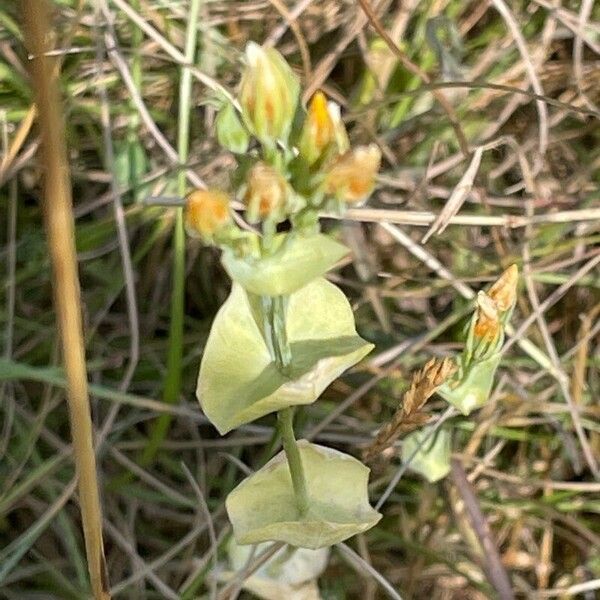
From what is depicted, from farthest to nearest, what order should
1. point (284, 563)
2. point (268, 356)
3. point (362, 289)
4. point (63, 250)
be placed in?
point (362, 289)
point (284, 563)
point (268, 356)
point (63, 250)

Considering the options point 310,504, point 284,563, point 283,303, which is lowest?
point 284,563

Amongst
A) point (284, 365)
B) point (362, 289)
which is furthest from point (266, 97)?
point (362, 289)

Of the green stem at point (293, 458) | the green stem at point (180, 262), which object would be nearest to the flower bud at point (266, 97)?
the green stem at point (293, 458)

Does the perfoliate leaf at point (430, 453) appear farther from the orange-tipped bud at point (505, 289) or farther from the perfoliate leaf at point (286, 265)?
the perfoliate leaf at point (286, 265)

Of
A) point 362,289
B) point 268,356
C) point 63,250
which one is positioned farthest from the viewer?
point 362,289

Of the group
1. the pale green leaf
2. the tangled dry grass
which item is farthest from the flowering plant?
the tangled dry grass

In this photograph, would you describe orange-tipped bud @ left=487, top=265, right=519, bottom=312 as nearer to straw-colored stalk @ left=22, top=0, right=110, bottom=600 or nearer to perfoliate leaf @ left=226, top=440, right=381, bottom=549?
perfoliate leaf @ left=226, top=440, right=381, bottom=549

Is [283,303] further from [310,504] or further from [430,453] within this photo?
[430,453]
